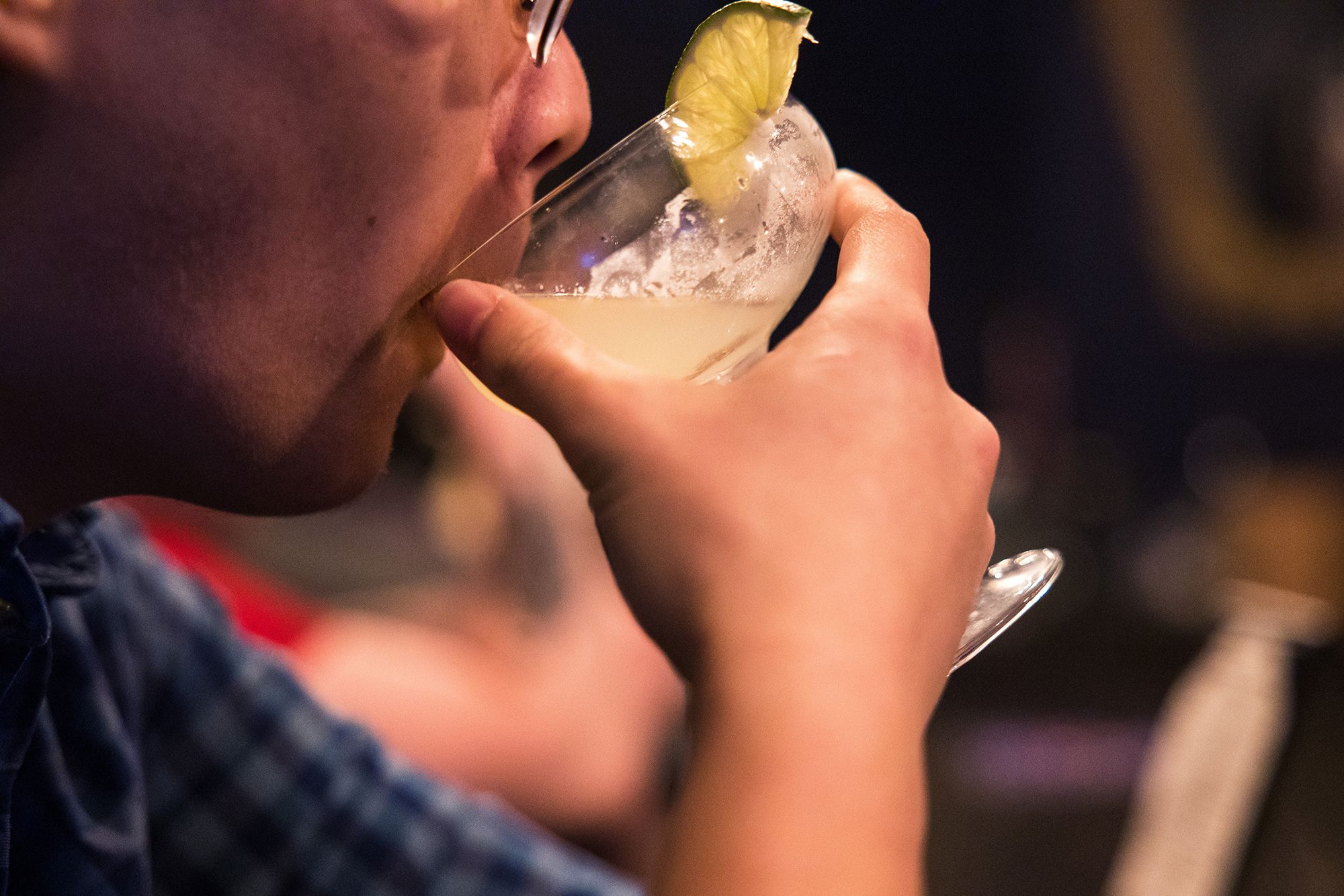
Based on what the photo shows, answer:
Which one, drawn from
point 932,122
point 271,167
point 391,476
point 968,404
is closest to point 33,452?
point 271,167

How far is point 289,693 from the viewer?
126 centimetres

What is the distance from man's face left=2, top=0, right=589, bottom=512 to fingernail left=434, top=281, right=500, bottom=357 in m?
0.06

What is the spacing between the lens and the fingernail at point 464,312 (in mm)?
705

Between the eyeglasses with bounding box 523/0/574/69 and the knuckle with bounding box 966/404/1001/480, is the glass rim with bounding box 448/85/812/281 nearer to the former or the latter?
the eyeglasses with bounding box 523/0/574/69

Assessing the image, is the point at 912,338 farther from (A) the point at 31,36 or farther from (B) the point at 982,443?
(A) the point at 31,36

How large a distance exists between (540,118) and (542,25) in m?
0.06

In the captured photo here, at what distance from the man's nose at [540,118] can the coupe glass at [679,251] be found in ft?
0.19

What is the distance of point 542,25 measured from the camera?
2.59 feet

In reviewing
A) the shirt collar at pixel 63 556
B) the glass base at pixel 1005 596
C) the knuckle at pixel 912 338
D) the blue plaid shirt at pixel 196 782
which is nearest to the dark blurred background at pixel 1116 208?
the blue plaid shirt at pixel 196 782

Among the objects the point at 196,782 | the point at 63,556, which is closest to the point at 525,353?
the point at 63,556

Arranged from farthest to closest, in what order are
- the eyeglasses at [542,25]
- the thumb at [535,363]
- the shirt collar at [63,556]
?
the shirt collar at [63,556] → the eyeglasses at [542,25] → the thumb at [535,363]

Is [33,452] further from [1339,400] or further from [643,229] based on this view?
[1339,400]

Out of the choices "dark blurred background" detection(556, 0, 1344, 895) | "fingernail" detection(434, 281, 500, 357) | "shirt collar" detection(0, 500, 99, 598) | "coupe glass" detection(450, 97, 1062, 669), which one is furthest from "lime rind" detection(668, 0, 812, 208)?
"dark blurred background" detection(556, 0, 1344, 895)

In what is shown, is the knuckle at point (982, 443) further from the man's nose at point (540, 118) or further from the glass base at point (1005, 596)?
the man's nose at point (540, 118)
